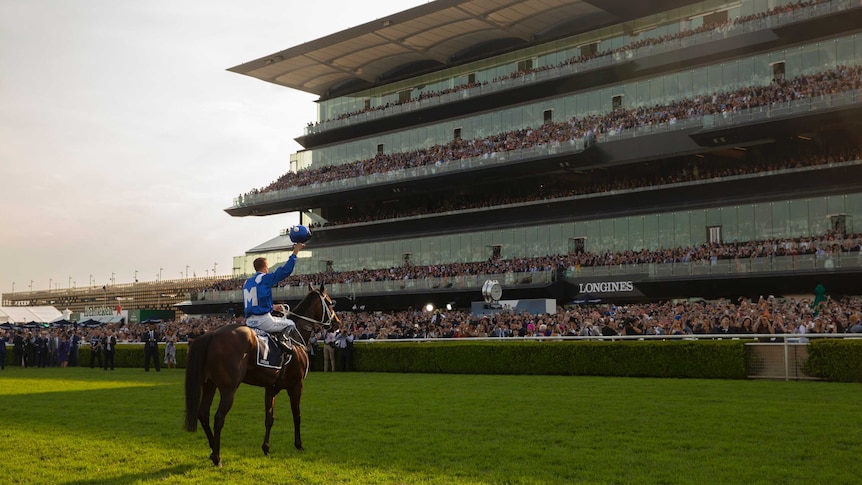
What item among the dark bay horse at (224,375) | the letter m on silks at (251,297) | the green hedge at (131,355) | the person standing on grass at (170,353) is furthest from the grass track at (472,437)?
the green hedge at (131,355)

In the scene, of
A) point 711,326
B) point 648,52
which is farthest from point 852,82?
point 711,326

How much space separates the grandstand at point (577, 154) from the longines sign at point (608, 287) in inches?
3.3

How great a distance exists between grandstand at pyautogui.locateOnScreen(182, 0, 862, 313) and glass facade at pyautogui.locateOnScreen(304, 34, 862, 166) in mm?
96

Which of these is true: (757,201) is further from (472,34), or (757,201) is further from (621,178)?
(472,34)

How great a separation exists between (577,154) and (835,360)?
24.9 meters

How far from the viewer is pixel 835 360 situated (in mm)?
16891

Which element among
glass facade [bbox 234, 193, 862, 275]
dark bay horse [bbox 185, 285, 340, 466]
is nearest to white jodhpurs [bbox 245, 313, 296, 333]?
dark bay horse [bbox 185, 285, 340, 466]

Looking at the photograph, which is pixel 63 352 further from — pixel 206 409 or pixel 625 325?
pixel 206 409

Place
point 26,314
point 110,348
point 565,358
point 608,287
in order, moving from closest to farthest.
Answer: point 565,358, point 110,348, point 608,287, point 26,314

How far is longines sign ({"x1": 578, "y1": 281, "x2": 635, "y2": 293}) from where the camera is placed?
37906 millimetres

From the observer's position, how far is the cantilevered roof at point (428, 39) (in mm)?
45781

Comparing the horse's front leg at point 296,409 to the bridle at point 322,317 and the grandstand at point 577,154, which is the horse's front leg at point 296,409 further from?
the grandstand at point 577,154

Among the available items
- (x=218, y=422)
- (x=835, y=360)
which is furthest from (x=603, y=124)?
(x=218, y=422)

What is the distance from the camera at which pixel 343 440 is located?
977 cm
